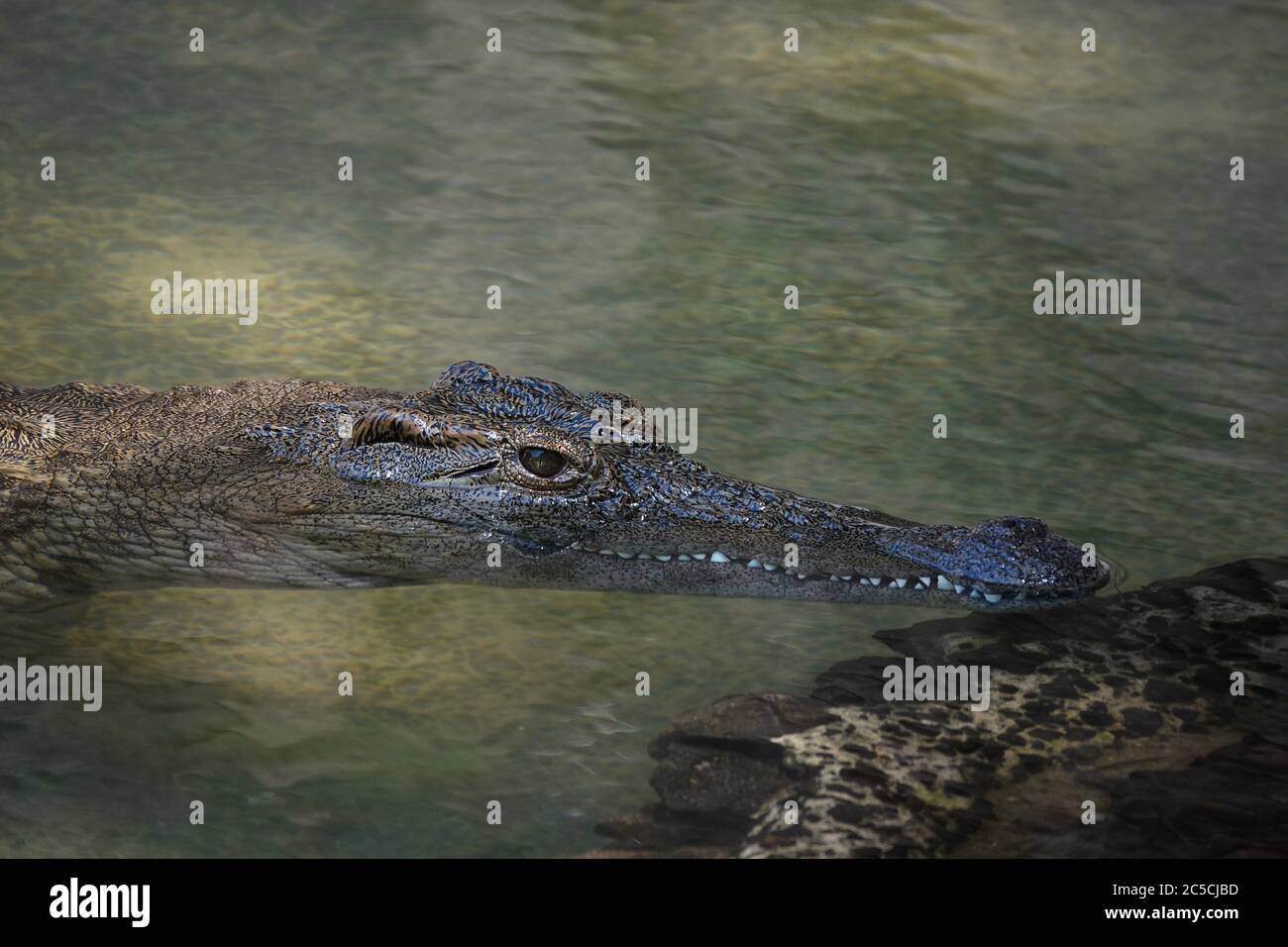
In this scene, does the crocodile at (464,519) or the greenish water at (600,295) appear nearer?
the greenish water at (600,295)

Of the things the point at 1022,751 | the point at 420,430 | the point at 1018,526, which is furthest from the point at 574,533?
the point at 1022,751

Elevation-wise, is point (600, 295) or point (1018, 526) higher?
point (600, 295)

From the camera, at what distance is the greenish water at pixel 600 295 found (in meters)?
4.51

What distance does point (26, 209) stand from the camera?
836 centimetres

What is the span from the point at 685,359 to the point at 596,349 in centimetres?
48

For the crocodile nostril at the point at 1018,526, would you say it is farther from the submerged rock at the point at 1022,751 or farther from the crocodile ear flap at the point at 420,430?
the crocodile ear flap at the point at 420,430

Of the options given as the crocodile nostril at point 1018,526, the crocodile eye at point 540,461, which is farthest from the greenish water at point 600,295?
the crocodile eye at point 540,461

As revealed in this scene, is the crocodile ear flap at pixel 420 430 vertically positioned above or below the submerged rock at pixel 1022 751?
above

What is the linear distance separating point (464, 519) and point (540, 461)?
346mm

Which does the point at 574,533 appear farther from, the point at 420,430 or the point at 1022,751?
the point at 1022,751

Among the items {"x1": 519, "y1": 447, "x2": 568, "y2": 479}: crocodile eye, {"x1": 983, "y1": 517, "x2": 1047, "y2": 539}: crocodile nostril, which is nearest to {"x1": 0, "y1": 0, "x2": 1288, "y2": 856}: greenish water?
{"x1": 983, "y1": 517, "x2": 1047, "y2": 539}: crocodile nostril

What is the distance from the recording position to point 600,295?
793 centimetres

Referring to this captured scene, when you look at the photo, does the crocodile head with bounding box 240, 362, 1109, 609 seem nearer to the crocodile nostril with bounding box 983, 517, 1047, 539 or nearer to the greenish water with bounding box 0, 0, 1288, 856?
the crocodile nostril with bounding box 983, 517, 1047, 539
